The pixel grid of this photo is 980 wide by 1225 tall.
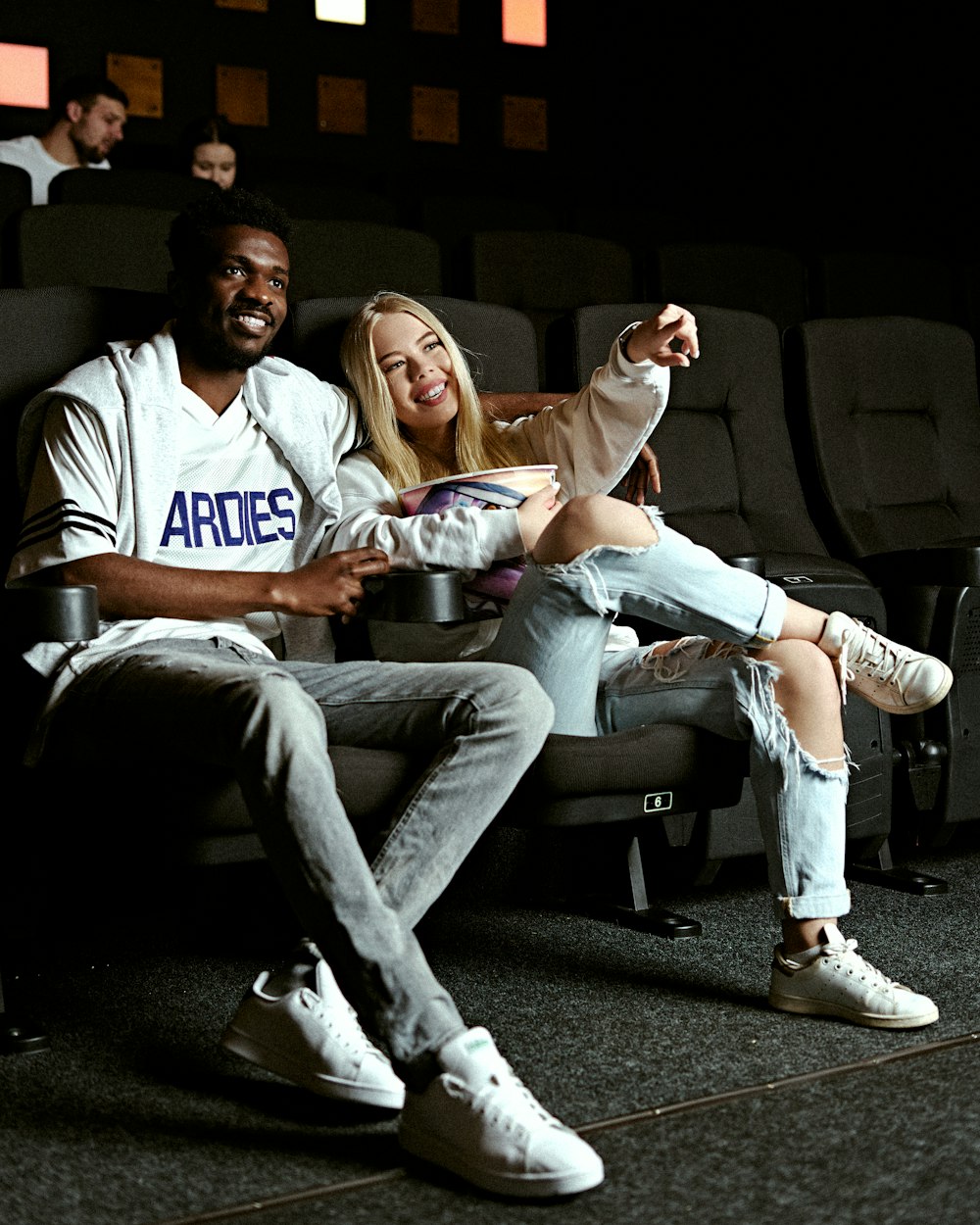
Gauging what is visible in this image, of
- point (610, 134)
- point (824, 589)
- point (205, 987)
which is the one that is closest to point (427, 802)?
point (205, 987)

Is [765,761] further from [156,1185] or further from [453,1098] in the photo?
[156,1185]

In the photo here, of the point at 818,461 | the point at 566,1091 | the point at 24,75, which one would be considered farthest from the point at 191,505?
the point at 24,75

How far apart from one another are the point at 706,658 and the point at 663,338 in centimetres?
43

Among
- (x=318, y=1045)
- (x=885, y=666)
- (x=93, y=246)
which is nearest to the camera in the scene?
(x=318, y=1045)

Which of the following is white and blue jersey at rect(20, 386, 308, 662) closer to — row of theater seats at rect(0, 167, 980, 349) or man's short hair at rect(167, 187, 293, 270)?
man's short hair at rect(167, 187, 293, 270)

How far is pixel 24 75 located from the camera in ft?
17.7

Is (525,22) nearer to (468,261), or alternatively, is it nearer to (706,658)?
Result: (468,261)

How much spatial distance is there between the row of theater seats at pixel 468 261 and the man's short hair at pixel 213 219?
3.07 feet

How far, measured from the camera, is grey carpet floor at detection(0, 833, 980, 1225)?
1203 millimetres

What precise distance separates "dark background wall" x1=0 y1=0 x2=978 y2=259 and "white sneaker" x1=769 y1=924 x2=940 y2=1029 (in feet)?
12.0

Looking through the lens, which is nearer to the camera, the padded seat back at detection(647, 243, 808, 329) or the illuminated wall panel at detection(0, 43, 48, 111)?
the padded seat back at detection(647, 243, 808, 329)

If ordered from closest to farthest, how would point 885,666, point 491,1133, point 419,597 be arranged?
point 491,1133
point 419,597
point 885,666

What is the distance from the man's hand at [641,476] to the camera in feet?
6.75

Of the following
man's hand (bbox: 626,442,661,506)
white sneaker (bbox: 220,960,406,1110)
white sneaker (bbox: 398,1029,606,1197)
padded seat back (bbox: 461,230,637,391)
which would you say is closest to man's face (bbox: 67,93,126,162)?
padded seat back (bbox: 461,230,637,391)
